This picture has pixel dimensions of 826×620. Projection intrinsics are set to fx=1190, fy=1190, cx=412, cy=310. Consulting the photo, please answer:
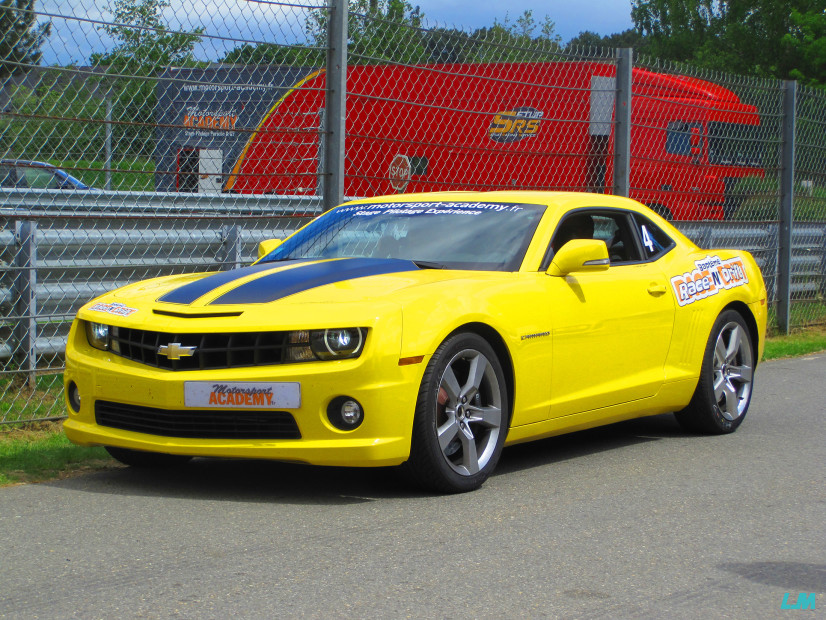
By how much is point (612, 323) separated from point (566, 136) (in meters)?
4.93

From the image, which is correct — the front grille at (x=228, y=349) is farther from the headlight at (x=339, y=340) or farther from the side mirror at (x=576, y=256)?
the side mirror at (x=576, y=256)

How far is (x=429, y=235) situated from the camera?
596 cm

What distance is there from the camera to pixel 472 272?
554 centimetres

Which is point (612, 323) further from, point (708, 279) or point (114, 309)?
point (114, 309)

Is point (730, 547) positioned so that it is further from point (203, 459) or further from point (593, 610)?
point (203, 459)

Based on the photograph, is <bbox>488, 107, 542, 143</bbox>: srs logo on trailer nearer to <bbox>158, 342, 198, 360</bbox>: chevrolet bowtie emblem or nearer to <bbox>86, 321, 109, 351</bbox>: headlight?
<bbox>86, 321, 109, 351</bbox>: headlight

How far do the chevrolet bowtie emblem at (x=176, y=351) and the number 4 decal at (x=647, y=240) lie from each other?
2.87 metres

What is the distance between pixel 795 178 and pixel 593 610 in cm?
1000

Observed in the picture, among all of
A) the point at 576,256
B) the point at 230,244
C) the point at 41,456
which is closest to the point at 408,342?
the point at 576,256

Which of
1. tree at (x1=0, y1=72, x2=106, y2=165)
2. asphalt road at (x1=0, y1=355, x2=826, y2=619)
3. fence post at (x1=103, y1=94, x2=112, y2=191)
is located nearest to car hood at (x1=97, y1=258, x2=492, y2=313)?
asphalt road at (x1=0, y1=355, x2=826, y2=619)

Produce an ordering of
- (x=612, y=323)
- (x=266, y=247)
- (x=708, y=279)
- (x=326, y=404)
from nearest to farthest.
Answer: (x=326, y=404)
(x=612, y=323)
(x=266, y=247)
(x=708, y=279)

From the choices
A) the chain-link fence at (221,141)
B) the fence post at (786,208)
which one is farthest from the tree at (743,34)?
the chain-link fence at (221,141)

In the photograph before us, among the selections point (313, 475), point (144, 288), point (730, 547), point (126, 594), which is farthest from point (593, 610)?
point (144, 288)

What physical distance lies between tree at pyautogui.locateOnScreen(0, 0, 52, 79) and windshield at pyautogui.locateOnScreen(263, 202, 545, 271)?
64.0 inches
